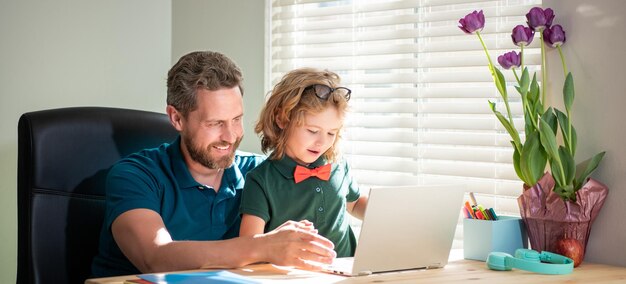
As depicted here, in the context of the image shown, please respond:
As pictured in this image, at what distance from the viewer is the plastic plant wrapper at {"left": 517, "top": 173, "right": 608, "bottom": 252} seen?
6.85 feet

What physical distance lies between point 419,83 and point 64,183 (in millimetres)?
1220

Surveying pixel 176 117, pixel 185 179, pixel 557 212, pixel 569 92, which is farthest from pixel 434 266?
pixel 176 117

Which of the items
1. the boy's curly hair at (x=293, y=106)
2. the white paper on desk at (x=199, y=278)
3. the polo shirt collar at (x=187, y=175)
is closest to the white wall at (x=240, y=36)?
the polo shirt collar at (x=187, y=175)

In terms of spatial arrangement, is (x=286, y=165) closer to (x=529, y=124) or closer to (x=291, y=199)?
(x=291, y=199)

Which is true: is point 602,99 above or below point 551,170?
above

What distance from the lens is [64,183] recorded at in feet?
7.74

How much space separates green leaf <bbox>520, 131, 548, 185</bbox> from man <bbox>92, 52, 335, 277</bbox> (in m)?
0.80

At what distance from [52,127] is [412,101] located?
1223 millimetres

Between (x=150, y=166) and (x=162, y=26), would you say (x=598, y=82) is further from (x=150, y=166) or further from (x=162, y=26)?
(x=162, y=26)

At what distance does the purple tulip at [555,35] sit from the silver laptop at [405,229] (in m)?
0.49

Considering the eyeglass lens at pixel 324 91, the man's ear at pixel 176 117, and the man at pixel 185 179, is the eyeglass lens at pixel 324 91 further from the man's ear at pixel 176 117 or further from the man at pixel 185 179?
the man's ear at pixel 176 117

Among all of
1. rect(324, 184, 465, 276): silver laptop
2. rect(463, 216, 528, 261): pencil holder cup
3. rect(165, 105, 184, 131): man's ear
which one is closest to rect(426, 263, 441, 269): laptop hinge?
rect(324, 184, 465, 276): silver laptop

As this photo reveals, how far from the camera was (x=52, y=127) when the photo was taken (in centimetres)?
233

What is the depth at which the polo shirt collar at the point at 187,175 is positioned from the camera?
2406 mm
